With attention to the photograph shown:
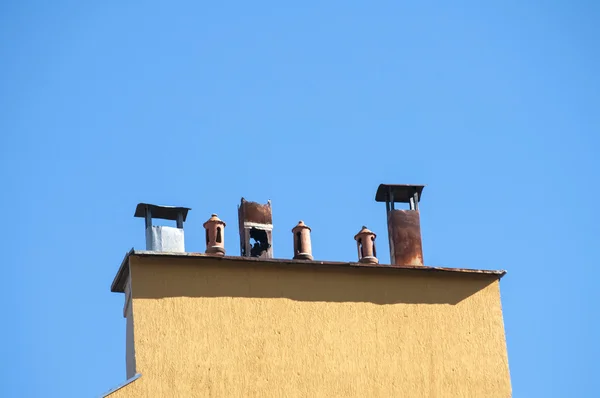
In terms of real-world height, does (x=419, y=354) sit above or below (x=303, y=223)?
below

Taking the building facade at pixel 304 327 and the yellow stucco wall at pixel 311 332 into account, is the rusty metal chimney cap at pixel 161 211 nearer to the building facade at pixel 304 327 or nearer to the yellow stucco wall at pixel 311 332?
the building facade at pixel 304 327

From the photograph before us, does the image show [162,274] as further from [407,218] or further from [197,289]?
[407,218]

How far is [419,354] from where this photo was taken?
→ 65.1ft

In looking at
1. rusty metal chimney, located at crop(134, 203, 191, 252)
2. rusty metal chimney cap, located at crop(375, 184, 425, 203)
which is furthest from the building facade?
rusty metal chimney cap, located at crop(375, 184, 425, 203)

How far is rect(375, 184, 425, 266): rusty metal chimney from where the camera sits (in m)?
20.9

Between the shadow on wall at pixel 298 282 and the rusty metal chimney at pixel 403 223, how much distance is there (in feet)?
1.71

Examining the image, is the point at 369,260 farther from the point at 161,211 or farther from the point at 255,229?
the point at 161,211

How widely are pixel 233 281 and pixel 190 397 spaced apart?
1840 millimetres

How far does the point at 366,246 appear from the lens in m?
20.6

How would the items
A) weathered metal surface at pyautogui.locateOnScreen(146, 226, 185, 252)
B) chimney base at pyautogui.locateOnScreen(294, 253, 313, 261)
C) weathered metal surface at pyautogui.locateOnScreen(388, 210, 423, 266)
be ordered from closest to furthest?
weathered metal surface at pyautogui.locateOnScreen(146, 226, 185, 252), chimney base at pyautogui.locateOnScreen(294, 253, 313, 261), weathered metal surface at pyautogui.locateOnScreen(388, 210, 423, 266)

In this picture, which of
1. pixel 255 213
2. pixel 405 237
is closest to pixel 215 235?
pixel 255 213

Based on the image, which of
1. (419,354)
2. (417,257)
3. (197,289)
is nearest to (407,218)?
(417,257)

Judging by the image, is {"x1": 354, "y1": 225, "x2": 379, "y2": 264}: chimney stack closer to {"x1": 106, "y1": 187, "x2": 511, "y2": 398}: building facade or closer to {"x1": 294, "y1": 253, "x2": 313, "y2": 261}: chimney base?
{"x1": 106, "y1": 187, "x2": 511, "y2": 398}: building facade

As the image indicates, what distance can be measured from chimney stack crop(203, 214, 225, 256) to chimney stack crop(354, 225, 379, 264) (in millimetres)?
2101
